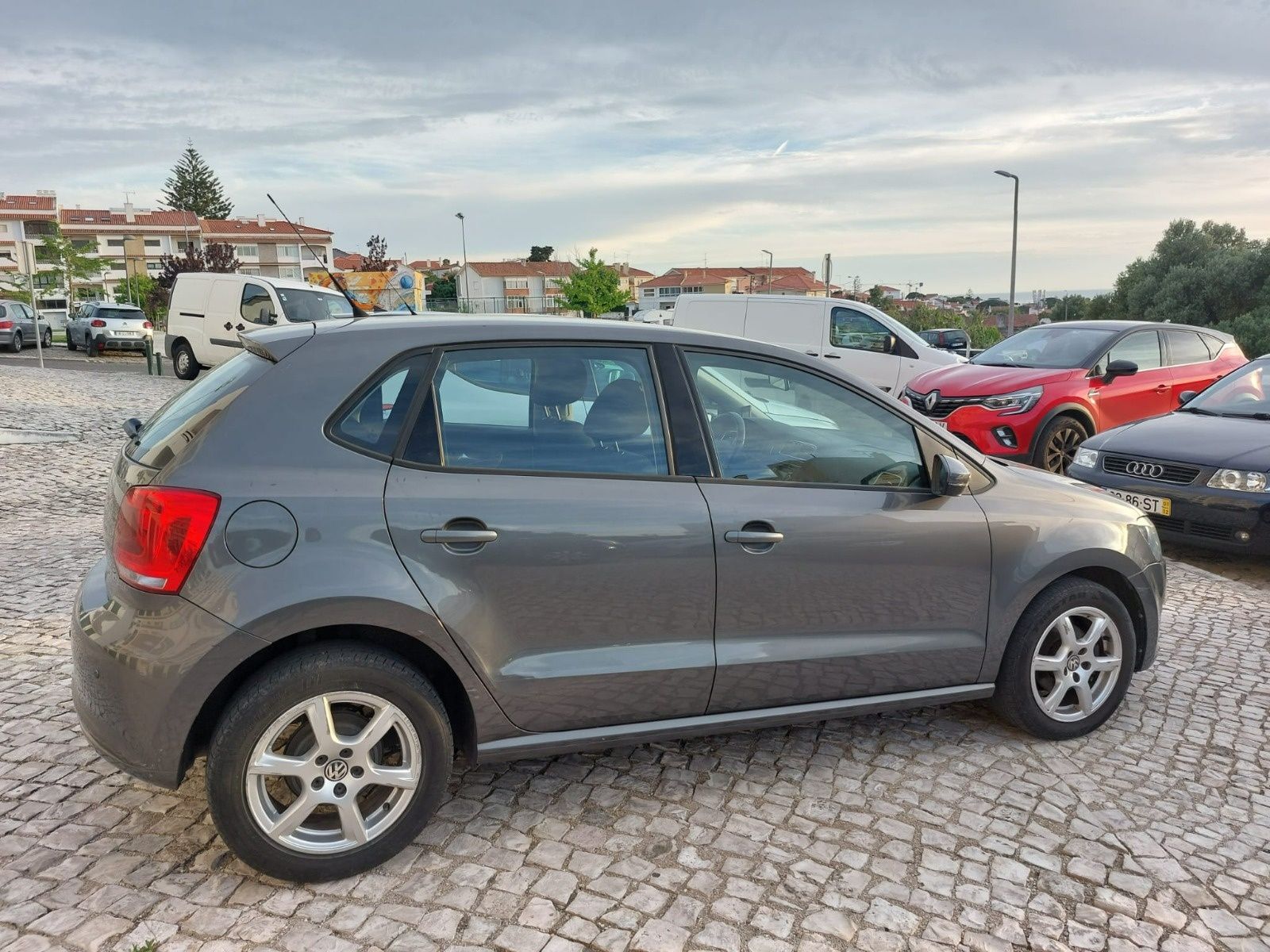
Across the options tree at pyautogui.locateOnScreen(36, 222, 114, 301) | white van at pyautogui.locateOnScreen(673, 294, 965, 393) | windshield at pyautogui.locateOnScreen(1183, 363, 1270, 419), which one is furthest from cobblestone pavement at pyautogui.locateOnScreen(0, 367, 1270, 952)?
tree at pyautogui.locateOnScreen(36, 222, 114, 301)

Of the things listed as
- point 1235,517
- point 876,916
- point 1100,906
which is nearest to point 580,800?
point 876,916

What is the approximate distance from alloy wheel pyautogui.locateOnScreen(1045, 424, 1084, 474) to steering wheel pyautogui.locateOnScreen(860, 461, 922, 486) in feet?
21.7

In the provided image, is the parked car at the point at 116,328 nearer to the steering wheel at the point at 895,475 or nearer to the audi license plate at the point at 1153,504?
the audi license plate at the point at 1153,504

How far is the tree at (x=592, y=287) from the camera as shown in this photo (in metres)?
63.0

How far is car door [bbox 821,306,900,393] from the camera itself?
1361cm

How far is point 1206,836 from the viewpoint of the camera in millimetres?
3232

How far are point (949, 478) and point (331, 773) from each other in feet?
7.50

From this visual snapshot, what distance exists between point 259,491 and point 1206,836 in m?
3.26

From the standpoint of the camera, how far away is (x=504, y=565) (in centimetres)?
290

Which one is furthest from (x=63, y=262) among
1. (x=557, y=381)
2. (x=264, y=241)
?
(x=557, y=381)

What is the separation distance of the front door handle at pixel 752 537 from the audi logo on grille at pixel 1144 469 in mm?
4951

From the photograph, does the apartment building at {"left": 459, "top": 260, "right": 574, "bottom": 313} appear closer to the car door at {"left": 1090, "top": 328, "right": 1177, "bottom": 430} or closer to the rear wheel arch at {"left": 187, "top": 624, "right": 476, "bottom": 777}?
the car door at {"left": 1090, "top": 328, "right": 1177, "bottom": 430}

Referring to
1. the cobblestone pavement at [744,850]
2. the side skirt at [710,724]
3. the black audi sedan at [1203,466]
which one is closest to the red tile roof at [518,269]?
the black audi sedan at [1203,466]

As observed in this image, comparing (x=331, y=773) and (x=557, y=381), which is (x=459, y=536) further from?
(x=331, y=773)
